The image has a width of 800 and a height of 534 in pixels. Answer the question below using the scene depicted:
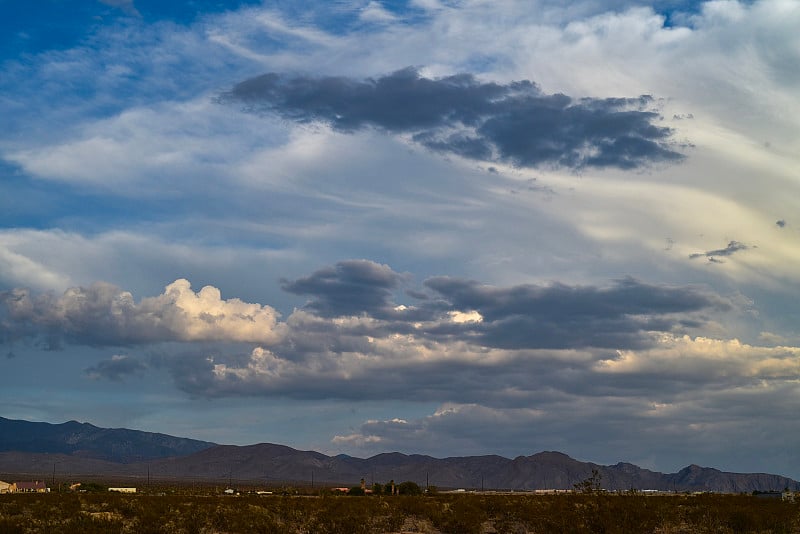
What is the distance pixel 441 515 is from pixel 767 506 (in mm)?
22255

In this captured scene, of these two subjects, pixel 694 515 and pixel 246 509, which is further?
pixel 246 509

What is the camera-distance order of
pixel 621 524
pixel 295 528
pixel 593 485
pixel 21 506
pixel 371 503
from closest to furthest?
pixel 621 524 < pixel 295 528 < pixel 21 506 < pixel 371 503 < pixel 593 485

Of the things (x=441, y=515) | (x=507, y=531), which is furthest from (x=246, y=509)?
(x=507, y=531)

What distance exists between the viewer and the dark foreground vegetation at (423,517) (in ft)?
174

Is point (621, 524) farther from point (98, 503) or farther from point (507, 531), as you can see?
point (98, 503)

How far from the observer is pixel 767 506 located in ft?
193

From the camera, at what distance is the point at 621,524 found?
5331cm

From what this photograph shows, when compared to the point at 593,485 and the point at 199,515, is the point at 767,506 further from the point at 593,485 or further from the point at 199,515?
the point at 199,515

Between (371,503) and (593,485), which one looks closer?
(371,503)

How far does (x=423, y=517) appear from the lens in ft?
200

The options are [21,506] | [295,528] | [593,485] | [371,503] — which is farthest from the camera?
[593,485]

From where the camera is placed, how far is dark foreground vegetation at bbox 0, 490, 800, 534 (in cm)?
5306

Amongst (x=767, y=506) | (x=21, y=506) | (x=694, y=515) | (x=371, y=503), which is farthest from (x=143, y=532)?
(x=767, y=506)

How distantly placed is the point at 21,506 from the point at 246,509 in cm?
1583
